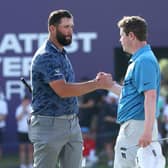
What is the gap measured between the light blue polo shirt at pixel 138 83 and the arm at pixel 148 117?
8 centimetres

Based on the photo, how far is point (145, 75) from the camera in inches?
257

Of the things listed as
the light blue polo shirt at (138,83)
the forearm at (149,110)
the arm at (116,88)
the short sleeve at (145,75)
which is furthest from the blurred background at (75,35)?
the forearm at (149,110)

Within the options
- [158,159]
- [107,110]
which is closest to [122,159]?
[158,159]

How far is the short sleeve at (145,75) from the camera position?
21.3 ft

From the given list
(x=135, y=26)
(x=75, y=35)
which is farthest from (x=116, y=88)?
(x=75, y=35)

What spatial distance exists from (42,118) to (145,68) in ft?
3.43

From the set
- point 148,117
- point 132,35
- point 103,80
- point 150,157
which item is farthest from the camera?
point 103,80

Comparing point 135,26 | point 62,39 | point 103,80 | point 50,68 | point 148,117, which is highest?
point 135,26

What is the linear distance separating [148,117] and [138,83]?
1.10 ft

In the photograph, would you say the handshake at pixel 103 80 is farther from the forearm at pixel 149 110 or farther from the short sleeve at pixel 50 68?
the forearm at pixel 149 110

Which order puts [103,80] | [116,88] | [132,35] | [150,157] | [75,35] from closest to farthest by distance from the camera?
1. [150,157]
2. [132,35]
3. [103,80]
4. [116,88]
5. [75,35]

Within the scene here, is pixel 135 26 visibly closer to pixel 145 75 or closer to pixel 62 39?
pixel 145 75

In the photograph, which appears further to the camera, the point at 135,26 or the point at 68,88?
the point at 68,88

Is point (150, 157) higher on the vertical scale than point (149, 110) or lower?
lower
